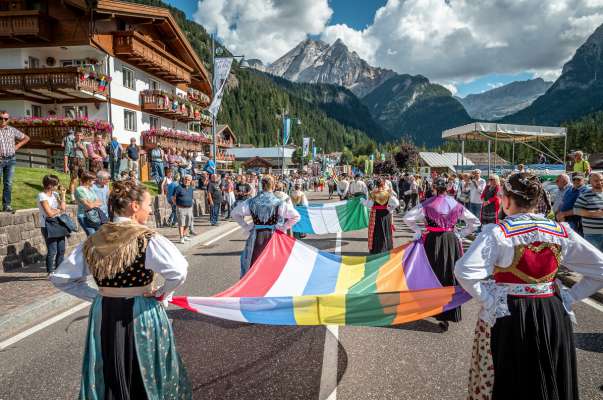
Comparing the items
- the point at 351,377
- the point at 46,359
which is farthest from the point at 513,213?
the point at 46,359

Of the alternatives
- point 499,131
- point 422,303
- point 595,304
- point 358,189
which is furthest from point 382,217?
point 499,131

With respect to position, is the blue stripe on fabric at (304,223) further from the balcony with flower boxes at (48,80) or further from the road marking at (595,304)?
the balcony with flower boxes at (48,80)

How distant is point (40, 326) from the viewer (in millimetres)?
5367

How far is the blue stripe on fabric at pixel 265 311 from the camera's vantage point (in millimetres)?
3600

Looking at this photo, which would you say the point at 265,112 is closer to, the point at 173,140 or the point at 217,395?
the point at 173,140

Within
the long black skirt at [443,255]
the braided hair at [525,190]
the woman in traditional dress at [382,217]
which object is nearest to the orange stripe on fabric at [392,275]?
the long black skirt at [443,255]

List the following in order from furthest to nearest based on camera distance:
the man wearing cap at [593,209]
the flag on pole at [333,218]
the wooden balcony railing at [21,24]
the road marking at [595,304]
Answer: the wooden balcony railing at [21,24], the flag on pole at [333,218], the man wearing cap at [593,209], the road marking at [595,304]

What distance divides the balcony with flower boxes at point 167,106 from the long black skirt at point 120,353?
27503mm

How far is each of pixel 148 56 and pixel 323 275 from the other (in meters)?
26.0

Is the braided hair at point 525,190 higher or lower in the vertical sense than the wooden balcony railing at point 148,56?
lower

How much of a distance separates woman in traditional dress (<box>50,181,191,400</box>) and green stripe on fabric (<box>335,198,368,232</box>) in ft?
34.4

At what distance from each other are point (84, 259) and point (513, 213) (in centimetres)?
300

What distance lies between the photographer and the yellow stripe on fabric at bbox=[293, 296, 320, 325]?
11.6 feet

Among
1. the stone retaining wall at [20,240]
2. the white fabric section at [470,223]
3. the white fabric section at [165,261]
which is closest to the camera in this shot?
the white fabric section at [165,261]
